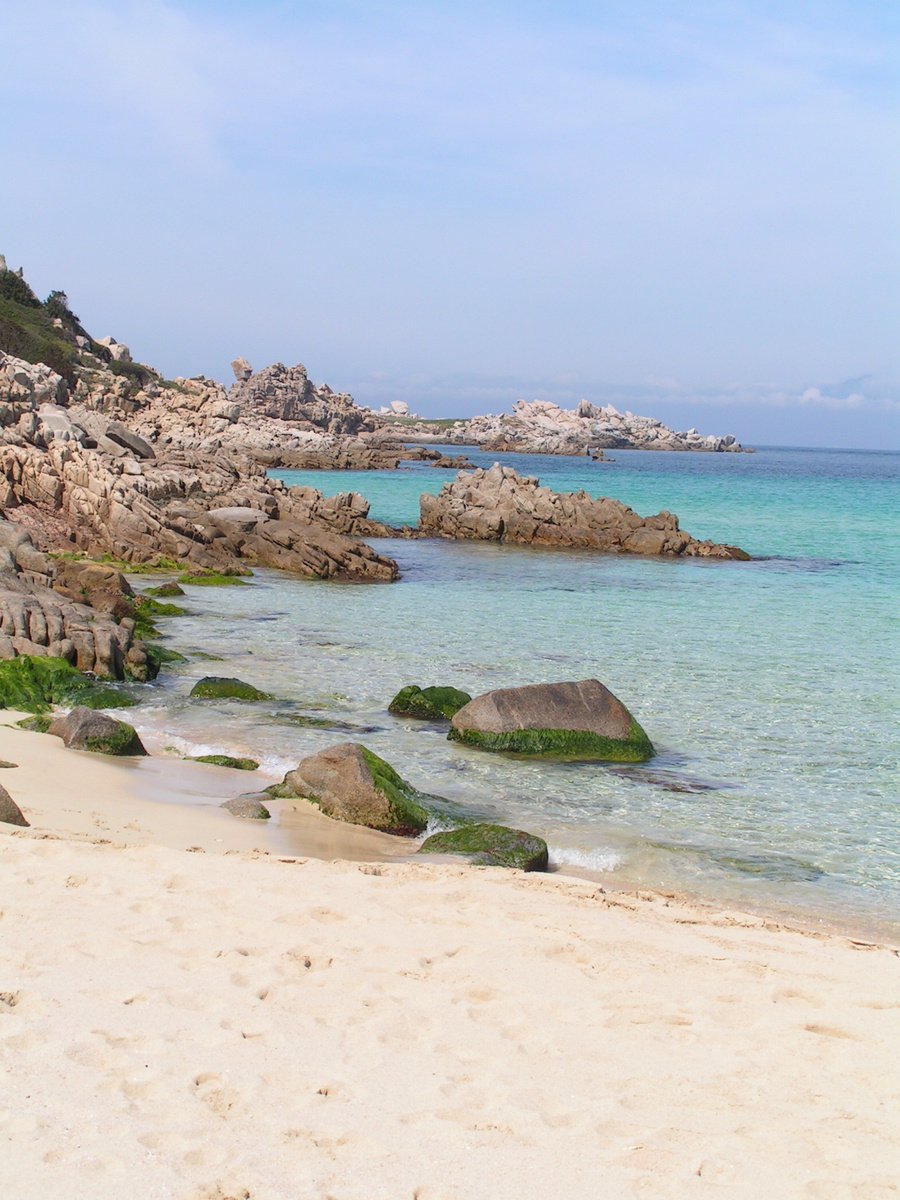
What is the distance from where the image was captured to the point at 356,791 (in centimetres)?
984

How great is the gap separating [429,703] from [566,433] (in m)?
136

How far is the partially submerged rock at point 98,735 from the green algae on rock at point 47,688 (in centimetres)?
158

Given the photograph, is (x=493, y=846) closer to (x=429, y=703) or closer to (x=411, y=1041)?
(x=411, y=1041)

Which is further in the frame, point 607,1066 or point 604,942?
point 604,942

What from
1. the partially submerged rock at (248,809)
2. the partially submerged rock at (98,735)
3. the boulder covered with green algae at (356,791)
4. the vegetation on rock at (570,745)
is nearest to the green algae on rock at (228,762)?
the partially submerged rock at (98,735)

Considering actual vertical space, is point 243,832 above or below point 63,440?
below

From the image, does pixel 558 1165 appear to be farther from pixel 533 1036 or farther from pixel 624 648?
pixel 624 648

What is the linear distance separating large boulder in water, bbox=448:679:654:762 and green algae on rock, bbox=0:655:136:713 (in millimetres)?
4346

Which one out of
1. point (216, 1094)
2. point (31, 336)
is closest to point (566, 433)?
point (31, 336)

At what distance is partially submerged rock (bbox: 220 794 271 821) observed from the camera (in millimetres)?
9500

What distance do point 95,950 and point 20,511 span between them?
81.7 ft

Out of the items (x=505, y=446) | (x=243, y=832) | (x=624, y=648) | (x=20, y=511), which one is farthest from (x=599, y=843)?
(x=505, y=446)

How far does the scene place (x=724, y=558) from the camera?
37.4 meters

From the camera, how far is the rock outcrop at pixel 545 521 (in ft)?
127
